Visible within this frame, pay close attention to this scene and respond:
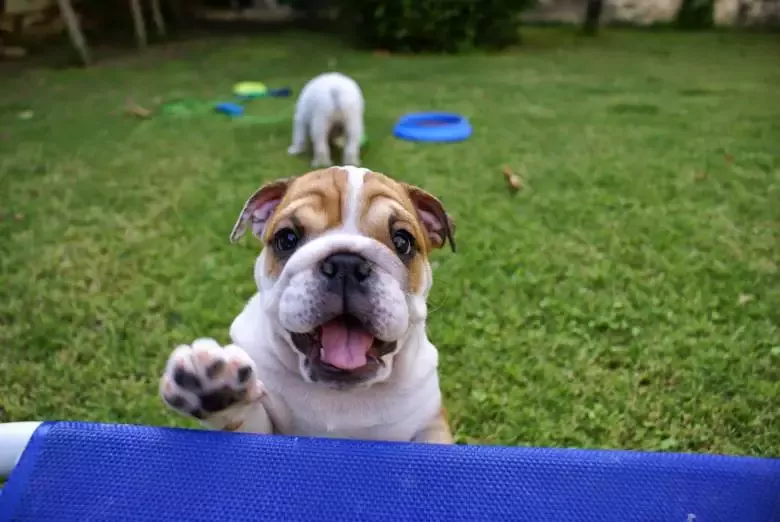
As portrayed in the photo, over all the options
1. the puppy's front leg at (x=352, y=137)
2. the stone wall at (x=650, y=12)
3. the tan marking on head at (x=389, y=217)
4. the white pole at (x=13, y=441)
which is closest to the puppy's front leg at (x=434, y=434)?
the tan marking on head at (x=389, y=217)

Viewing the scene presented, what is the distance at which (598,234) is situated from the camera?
462cm

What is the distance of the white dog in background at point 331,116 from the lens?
602cm

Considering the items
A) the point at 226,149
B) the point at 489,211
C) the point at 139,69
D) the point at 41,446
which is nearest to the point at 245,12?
the point at 139,69

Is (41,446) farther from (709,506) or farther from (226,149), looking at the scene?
(226,149)

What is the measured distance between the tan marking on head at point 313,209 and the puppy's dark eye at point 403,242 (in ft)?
0.65

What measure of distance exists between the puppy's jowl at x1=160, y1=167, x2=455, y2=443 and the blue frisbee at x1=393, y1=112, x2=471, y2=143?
14.0 ft

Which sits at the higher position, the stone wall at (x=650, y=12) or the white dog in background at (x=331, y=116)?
the white dog in background at (x=331, y=116)

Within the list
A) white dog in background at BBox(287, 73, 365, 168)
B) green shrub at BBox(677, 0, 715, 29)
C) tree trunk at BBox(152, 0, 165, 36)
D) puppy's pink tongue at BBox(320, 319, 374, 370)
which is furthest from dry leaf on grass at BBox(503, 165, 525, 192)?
green shrub at BBox(677, 0, 715, 29)

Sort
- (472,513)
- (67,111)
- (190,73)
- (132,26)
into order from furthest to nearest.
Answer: (132,26), (190,73), (67,111), (472,513)

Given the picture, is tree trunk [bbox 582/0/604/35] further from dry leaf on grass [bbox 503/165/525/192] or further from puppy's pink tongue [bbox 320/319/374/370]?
puppy's pink tongue [bbox 320/319/374/370]

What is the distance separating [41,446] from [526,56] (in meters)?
12.3

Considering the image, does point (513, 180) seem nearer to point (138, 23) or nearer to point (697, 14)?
point (138, 23)

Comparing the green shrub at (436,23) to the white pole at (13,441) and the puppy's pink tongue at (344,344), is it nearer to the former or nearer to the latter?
the puppy's pink tongue at (344,344)

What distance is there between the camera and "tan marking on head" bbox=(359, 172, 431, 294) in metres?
2.29
